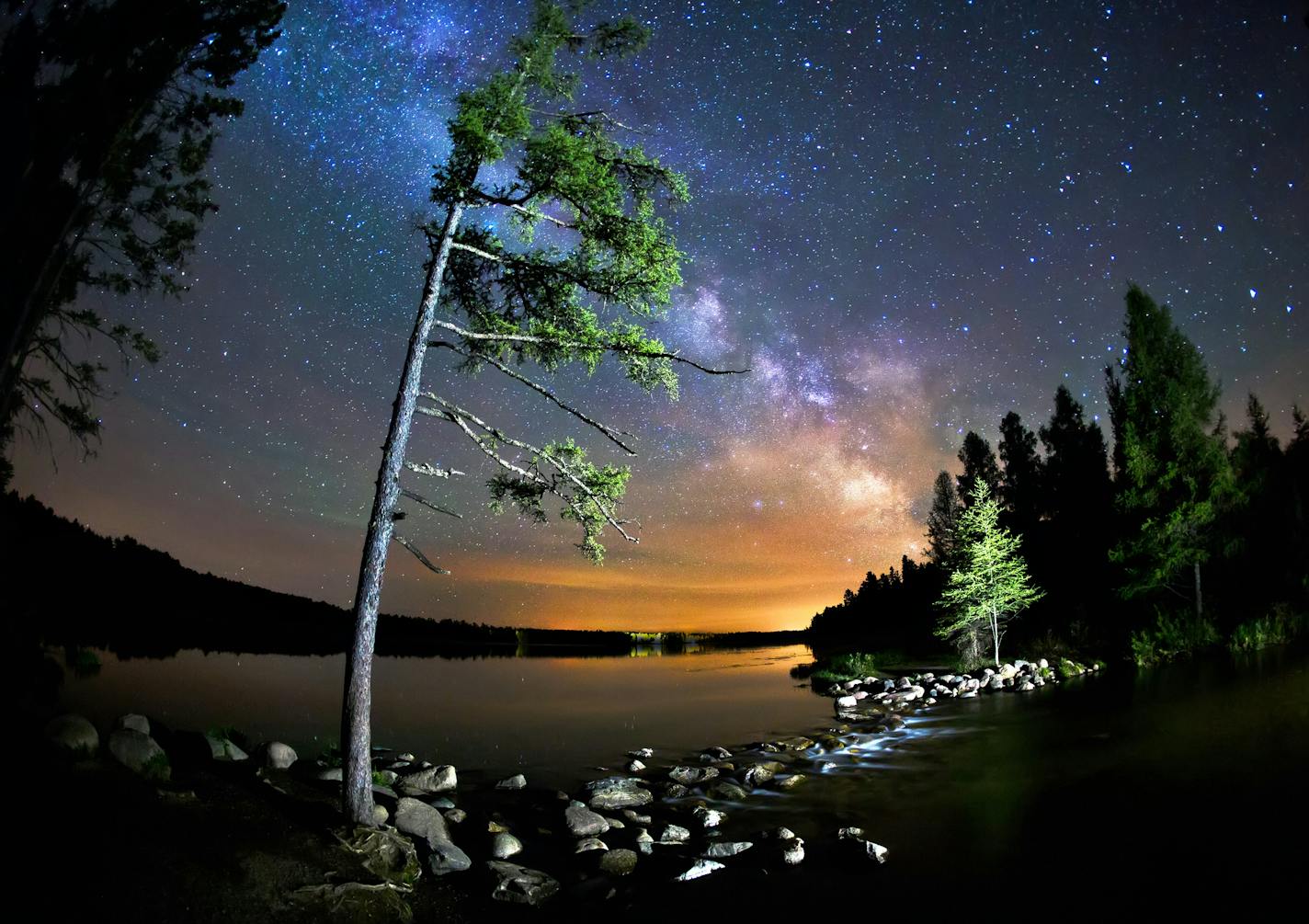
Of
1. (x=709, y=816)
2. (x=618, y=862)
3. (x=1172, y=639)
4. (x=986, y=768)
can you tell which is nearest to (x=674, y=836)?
(x=709, y=816)

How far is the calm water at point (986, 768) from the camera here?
8.25m

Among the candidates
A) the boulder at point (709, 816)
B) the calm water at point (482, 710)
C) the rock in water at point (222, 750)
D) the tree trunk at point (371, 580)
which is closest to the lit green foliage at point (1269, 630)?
the calm water at point (482, 710)

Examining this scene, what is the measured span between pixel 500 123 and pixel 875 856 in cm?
1289

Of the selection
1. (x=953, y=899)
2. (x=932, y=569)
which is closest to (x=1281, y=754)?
(x=953, y=899)

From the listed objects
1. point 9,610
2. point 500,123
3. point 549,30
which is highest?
point 549,30

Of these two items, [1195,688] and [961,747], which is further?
[1195,688]

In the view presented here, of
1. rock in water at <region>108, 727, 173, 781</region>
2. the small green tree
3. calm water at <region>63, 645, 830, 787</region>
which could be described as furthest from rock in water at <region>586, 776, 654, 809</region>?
the small green tree

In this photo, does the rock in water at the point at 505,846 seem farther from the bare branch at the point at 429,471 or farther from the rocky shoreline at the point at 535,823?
the bare branch at the point at 429,471

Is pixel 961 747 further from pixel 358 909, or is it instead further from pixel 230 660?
pixel 230 660

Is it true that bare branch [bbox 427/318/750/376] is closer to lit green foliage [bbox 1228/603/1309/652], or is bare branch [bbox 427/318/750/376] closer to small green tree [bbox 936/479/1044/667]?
small green tree [bbox 936/479/1044/667]

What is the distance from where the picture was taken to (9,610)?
68.0 ft

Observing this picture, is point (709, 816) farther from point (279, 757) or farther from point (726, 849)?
point (279, 757)

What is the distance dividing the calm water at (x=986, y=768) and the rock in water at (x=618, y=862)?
0.99 m

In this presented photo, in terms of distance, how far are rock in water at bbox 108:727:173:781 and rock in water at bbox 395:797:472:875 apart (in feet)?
11.6
